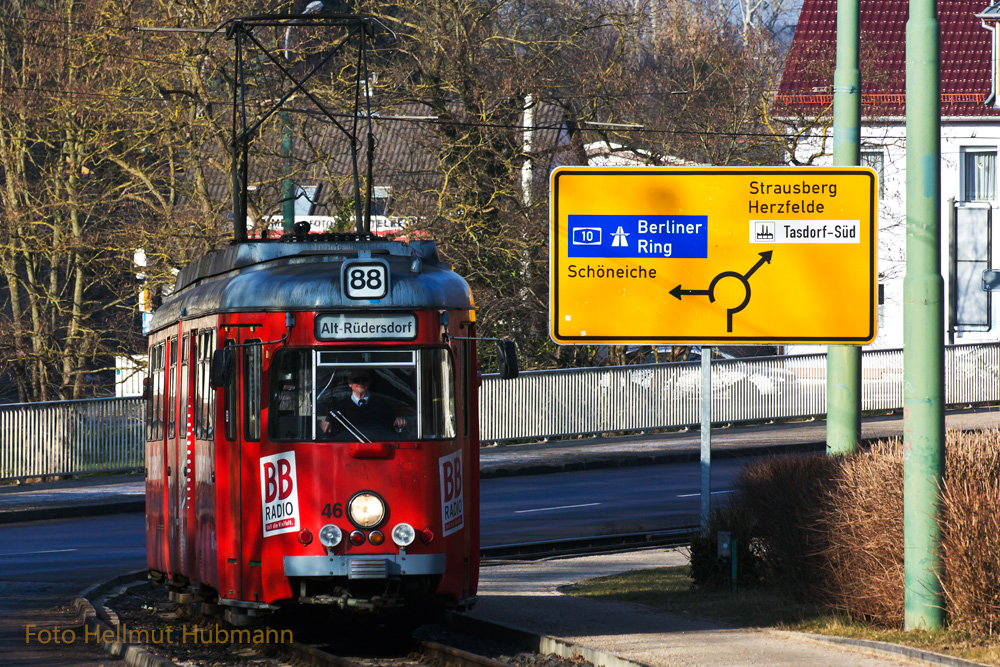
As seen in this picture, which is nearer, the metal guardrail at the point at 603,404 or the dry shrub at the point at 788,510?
the dry shrub at the point at 788,510

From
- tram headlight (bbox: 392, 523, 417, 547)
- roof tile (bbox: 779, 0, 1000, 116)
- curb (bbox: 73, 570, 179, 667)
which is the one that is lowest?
curb (bbox: 73, 570, 179, 667)

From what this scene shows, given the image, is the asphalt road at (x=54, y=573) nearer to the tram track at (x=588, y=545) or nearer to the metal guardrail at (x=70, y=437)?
the metal guardrail at (x=70, y=437)

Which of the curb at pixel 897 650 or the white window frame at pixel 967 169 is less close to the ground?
the white window frame at pixel 967 169

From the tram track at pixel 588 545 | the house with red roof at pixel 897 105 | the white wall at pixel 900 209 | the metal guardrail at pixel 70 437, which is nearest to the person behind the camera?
the tram track at pixel 588 545

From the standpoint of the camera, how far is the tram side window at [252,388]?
34.2 ft

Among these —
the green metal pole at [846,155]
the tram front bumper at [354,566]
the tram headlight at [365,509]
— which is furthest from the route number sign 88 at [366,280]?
the green metal pole at [846,155]

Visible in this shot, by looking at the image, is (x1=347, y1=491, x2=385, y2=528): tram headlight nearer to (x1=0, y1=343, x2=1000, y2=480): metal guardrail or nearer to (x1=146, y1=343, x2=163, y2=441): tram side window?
(x1=146, y1=343, x2=163, y2=441): tram side window

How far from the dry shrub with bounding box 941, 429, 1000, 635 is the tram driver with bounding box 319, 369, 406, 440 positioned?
3973 mm

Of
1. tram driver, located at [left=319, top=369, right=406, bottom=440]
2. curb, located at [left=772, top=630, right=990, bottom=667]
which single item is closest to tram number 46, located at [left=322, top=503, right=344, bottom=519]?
tram driver, located at [left=319, top=369, right=406, bottom=440]

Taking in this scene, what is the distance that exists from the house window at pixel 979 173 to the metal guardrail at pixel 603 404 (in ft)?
25.7

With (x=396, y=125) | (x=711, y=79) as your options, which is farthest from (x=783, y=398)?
(x=396, y=125)

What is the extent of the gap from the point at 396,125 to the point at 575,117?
1608cm

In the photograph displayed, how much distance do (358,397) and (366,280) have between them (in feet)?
2.94

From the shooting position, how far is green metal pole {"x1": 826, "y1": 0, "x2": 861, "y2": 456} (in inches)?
493
